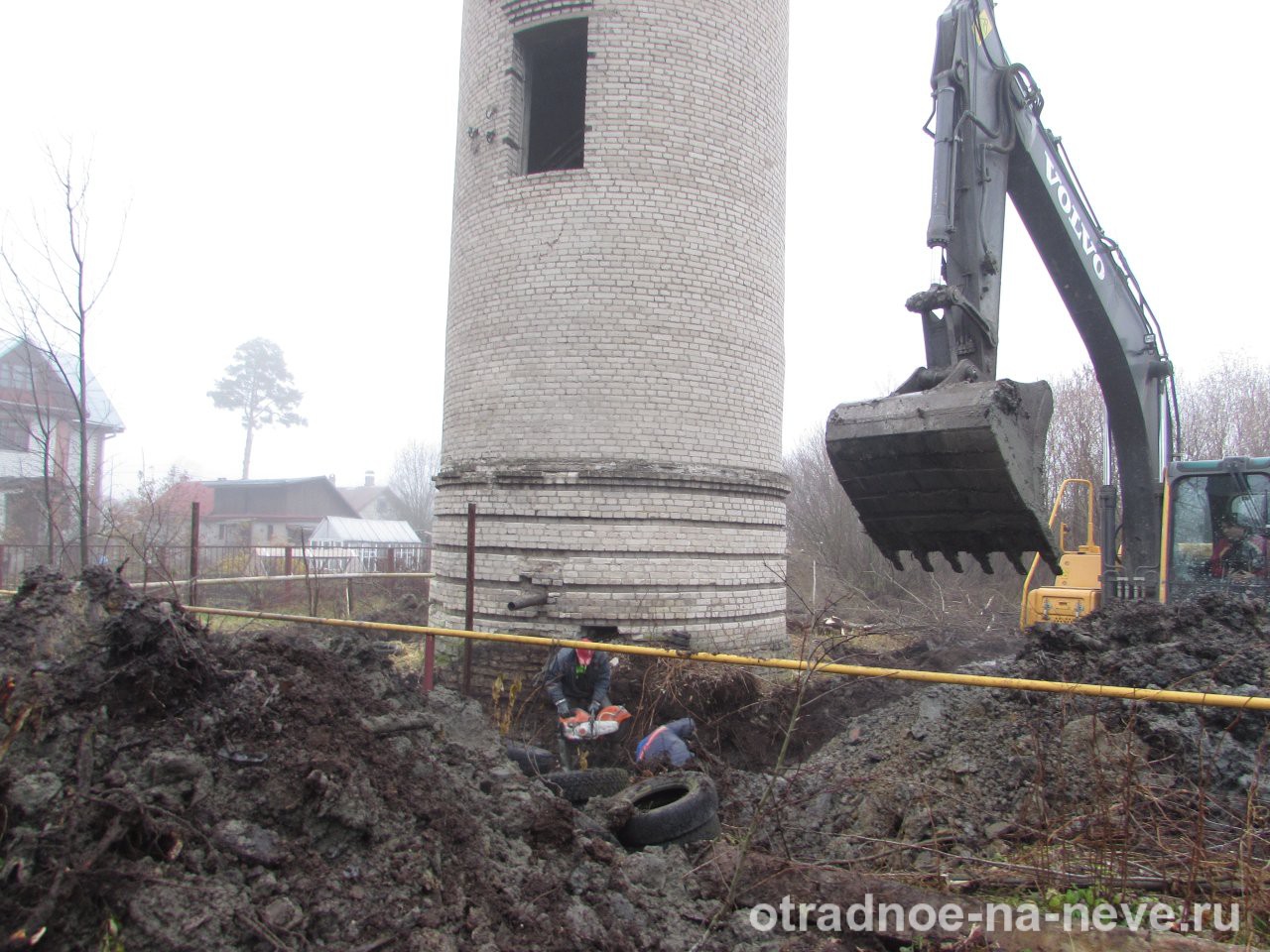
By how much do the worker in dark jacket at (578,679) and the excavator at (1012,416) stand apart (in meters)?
3.04

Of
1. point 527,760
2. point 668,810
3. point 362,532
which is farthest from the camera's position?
point 362,532

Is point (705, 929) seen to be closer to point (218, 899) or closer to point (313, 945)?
point (313, 945)

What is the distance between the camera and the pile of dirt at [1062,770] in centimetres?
374

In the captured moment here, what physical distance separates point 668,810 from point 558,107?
35.4ft

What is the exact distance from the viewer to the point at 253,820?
3.24m

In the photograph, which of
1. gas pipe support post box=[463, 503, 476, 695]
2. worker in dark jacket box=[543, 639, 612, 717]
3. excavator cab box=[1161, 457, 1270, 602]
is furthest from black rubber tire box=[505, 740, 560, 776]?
excavator cab box=[1161, 457, 1270, 602]

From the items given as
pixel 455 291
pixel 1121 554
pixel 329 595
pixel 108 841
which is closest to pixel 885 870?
pixel 108 841

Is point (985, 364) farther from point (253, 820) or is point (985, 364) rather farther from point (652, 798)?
point (253, 820)

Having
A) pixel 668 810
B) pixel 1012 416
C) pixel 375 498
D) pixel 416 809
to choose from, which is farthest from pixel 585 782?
pixel 375 498

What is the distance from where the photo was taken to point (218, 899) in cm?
281

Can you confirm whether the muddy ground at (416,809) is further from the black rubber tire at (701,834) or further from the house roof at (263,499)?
the house roof at (263,499)

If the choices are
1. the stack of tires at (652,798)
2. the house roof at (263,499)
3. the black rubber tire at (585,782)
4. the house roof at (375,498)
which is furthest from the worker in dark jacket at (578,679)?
the house roof at (375,498)

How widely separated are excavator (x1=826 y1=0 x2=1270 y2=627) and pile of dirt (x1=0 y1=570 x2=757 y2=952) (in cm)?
265

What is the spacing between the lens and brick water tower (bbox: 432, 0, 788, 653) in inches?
355
